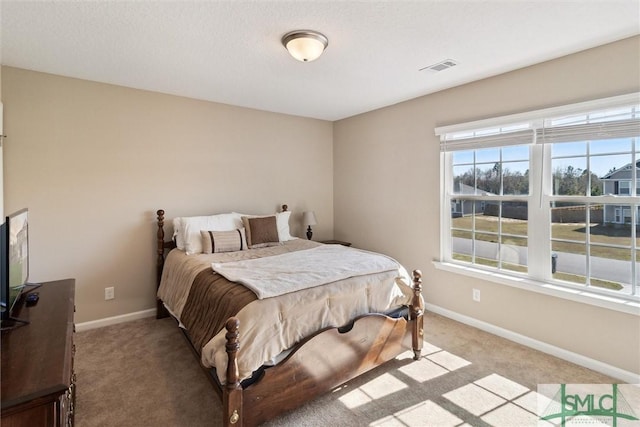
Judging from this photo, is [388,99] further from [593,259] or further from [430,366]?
[430,366]

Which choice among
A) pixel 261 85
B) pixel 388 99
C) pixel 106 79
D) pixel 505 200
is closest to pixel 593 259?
pixel 505 200

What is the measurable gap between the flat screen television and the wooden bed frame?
990mm

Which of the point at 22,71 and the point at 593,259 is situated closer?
the point at 593,259

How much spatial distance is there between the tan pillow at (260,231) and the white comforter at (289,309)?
605mm

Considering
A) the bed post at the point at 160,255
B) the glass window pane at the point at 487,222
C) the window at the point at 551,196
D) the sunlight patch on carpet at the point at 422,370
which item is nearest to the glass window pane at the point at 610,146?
the window at the point at 551,196

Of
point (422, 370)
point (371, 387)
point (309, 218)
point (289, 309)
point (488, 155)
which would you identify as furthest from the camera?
point (309, 218)

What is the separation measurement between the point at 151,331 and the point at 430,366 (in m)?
2.59

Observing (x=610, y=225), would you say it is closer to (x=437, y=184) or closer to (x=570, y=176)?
(x=570, y=176)

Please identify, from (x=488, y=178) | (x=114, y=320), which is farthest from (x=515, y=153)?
(x=114, y=320)

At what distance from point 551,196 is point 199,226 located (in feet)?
11.0

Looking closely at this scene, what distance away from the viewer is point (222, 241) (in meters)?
3.22

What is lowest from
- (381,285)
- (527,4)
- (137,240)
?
(381,285)

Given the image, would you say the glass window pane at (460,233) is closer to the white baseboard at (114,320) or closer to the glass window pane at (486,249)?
the glass window pane at (486,249)

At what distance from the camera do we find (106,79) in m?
3.04
